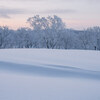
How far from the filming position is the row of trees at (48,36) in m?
30.7

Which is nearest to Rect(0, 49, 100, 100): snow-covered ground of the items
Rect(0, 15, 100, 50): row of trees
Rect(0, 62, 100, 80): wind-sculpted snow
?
Rect(0, 62, 100, 80): wind-sculpted snow

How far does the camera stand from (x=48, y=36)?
32.6 metres

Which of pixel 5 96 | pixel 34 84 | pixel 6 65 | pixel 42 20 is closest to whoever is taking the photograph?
pixel 5 96

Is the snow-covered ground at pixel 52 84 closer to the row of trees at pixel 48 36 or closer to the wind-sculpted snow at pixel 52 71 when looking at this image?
the wind-sculpted snow at pixel 52 71

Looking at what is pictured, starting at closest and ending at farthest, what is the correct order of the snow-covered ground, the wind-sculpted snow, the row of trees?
1. the snow-covered ground
2. the wind-sculpted snow
3. the row of trees

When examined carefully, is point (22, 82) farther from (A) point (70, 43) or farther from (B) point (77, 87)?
(A) point (70, 43)

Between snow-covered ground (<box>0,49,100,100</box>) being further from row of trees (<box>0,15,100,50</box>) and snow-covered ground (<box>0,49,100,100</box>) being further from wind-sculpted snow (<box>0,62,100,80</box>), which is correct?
row of trees (<box>0,15,100,50</box>)

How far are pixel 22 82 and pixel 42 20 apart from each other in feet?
92.7

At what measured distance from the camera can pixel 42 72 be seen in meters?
3.27

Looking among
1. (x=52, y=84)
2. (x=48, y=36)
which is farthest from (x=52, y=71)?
(x=48, y=36)

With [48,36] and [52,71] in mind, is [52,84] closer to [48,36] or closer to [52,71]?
[52,71]

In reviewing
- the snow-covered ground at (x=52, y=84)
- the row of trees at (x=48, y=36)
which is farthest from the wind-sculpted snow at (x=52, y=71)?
the row of trees at (x=48, y=36)

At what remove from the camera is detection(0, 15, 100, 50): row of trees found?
101 feet

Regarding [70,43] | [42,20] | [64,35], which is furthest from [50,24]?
[70,43]
